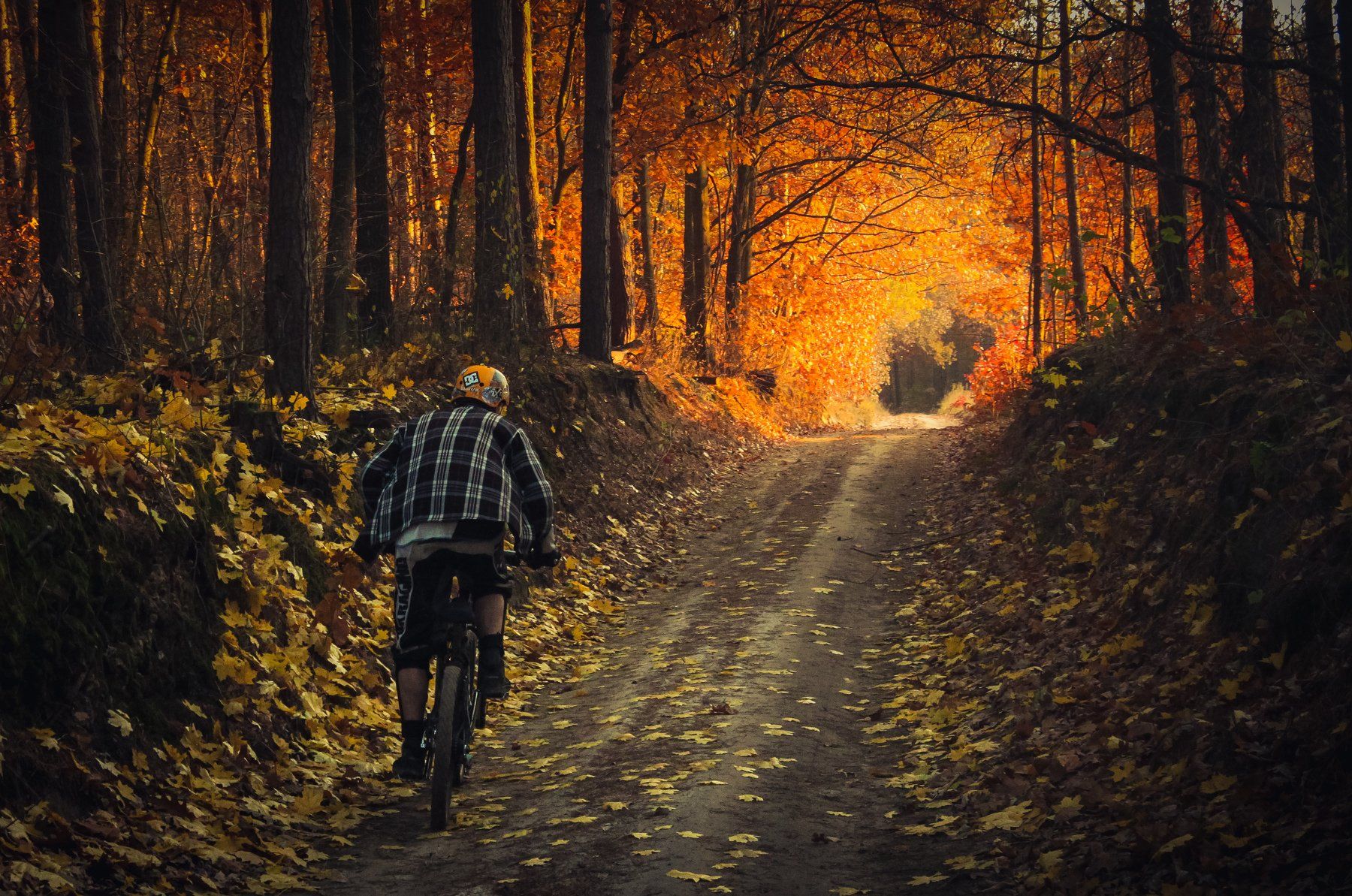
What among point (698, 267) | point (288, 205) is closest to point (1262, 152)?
point (288, 205)

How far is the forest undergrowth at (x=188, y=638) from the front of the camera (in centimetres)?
500

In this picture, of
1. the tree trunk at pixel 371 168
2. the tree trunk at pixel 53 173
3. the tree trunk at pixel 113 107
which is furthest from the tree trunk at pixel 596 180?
the tree trunk at pixel 53 173

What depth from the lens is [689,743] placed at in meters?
7.23

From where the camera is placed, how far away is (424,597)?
6.20 meters

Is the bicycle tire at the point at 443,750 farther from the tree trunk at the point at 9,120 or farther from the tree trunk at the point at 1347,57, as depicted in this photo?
the tree trunk at the point at 9,120

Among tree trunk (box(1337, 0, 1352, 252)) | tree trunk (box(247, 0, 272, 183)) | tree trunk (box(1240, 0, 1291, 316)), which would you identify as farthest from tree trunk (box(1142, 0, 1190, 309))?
tree trunk (box(247, 0, 272, 183))

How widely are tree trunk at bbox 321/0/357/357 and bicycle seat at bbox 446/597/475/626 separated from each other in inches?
294

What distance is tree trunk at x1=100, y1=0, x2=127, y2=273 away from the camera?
620 inches

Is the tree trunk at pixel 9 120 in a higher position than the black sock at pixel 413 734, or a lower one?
higher

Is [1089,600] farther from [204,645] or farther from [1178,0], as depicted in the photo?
[1178,0]

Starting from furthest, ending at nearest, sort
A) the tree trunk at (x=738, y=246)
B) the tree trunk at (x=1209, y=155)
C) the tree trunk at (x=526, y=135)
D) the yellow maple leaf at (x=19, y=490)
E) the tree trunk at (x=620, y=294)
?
the tree trunk at (x=738, y=246)
the tree trunk at (x=620, y=294)
the tree trunk at (x=526, y=135)
the tree trunk at (x=1209, y=155)
the yellow maple leaf at (x=19, y=490)

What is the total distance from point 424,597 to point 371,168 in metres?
10.7

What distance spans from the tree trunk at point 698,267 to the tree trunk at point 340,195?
13037 mm

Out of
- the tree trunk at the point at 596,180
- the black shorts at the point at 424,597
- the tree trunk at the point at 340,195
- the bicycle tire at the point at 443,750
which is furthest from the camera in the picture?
the tree trunk at the point at 596,180
